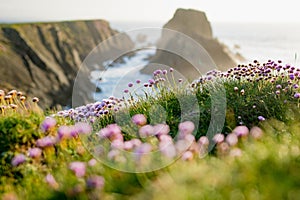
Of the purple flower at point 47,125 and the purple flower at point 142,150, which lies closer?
the purple flower at point 142,150

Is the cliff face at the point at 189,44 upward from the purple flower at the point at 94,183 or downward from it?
downward

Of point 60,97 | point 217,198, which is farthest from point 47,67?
point 217,198

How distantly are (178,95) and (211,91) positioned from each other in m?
0.50

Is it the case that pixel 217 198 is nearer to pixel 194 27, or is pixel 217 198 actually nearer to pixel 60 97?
pixel 60 97

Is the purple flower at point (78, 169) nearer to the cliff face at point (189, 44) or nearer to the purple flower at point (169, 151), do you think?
the purple flower at point (169, 151)

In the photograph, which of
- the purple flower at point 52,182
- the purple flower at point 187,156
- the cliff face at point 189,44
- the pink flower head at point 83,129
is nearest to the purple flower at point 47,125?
the pink flower head at point 83,129

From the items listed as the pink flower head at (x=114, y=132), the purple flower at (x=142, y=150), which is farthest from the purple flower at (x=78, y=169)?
the pink flower head at (x=114, y=132)

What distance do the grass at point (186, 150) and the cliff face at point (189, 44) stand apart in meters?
54.0

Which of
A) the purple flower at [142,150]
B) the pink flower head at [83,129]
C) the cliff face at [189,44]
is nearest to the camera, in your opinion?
the purple flower at [142,150]

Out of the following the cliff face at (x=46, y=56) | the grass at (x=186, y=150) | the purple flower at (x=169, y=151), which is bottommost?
the cliff face at (x=46, y=56)

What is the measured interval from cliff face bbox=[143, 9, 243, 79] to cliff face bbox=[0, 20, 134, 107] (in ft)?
40.8

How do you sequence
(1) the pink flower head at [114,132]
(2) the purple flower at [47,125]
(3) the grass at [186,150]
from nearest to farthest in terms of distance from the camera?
(3) the grass at [186,150]
(1) the pink flower head at [114,132]
(2) the purple flower at [47,125]

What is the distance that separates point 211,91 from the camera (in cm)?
657

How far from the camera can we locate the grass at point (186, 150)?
2934 mm
